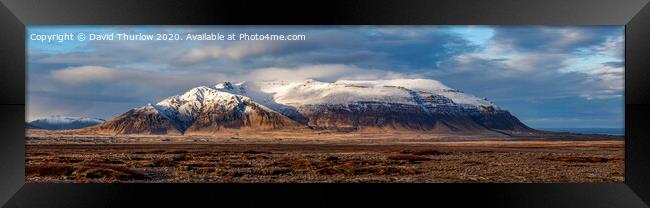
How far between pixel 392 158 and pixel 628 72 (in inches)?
390

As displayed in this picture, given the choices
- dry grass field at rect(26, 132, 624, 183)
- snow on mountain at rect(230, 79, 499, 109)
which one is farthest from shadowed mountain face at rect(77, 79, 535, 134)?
dry grass field at rect(26, 132, 624, 183)

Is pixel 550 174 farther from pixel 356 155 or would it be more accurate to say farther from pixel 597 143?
pixel 356 155

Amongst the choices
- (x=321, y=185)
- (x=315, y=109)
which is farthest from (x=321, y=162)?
(x=315, y=109)

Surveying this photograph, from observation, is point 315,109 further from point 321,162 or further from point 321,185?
point 321,185

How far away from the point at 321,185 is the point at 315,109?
25.1 metres

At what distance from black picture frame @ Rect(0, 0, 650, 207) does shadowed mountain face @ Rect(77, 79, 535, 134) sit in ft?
25.1

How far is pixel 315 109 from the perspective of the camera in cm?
4256

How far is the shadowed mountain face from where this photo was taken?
94.3 ft

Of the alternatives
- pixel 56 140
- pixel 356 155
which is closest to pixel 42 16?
pixel 56 140

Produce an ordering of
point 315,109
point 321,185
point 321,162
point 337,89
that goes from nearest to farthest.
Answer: point 321,185 < point 321,162 < point 337,89 < point 315,109

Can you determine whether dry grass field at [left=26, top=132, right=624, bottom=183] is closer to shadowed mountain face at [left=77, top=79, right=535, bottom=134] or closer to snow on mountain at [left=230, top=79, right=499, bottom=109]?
shadowed mountain face at [left=77, top=79, right=535, bottom=134]

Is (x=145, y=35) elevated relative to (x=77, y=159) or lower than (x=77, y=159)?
elevated

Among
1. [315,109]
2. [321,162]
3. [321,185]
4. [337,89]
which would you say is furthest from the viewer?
[315,109]

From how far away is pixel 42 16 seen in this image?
54.5 ft
